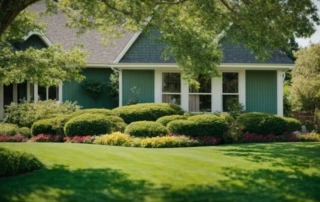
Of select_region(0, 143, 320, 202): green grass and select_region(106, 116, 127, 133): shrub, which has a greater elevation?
select_region(106, 116, 127, 133): shrub

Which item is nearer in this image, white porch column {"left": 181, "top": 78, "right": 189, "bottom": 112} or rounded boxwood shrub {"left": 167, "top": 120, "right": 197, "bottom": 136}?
rounded boxwood shrub {"left": 167, "top": 120, "right": 197, "bottom": 136}

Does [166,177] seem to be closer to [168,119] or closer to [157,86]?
[168,119]

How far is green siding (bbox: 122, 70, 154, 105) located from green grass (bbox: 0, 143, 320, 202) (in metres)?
9.50

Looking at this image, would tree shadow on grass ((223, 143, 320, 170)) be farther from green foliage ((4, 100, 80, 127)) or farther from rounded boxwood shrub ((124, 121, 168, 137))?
green foliage ((4, 100, 80, 127))

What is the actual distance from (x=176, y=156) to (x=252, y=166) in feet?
7.80

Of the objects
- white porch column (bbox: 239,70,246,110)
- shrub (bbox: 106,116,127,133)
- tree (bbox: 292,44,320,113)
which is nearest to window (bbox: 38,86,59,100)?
shrub (bbox: 106,116,127,133)

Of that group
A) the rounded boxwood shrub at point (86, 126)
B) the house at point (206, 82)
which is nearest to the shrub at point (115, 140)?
the rounded boxwood shrub at point (86, 126)

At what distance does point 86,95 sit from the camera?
23594 mm

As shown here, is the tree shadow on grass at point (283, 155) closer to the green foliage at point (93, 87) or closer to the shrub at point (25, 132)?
the shrub at point (25, 132)

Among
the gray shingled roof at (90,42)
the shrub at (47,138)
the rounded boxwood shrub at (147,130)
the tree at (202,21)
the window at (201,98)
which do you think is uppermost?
the gray shingled roof at (90,42)

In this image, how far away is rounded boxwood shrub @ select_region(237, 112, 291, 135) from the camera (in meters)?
17.8

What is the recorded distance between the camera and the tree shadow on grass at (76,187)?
756 centimetres

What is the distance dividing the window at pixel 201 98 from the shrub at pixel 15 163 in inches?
510

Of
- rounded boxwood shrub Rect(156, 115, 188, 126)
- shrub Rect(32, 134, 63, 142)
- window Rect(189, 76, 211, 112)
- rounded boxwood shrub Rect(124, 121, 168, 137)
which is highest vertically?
window Rect(189, 76, 211, 112)
